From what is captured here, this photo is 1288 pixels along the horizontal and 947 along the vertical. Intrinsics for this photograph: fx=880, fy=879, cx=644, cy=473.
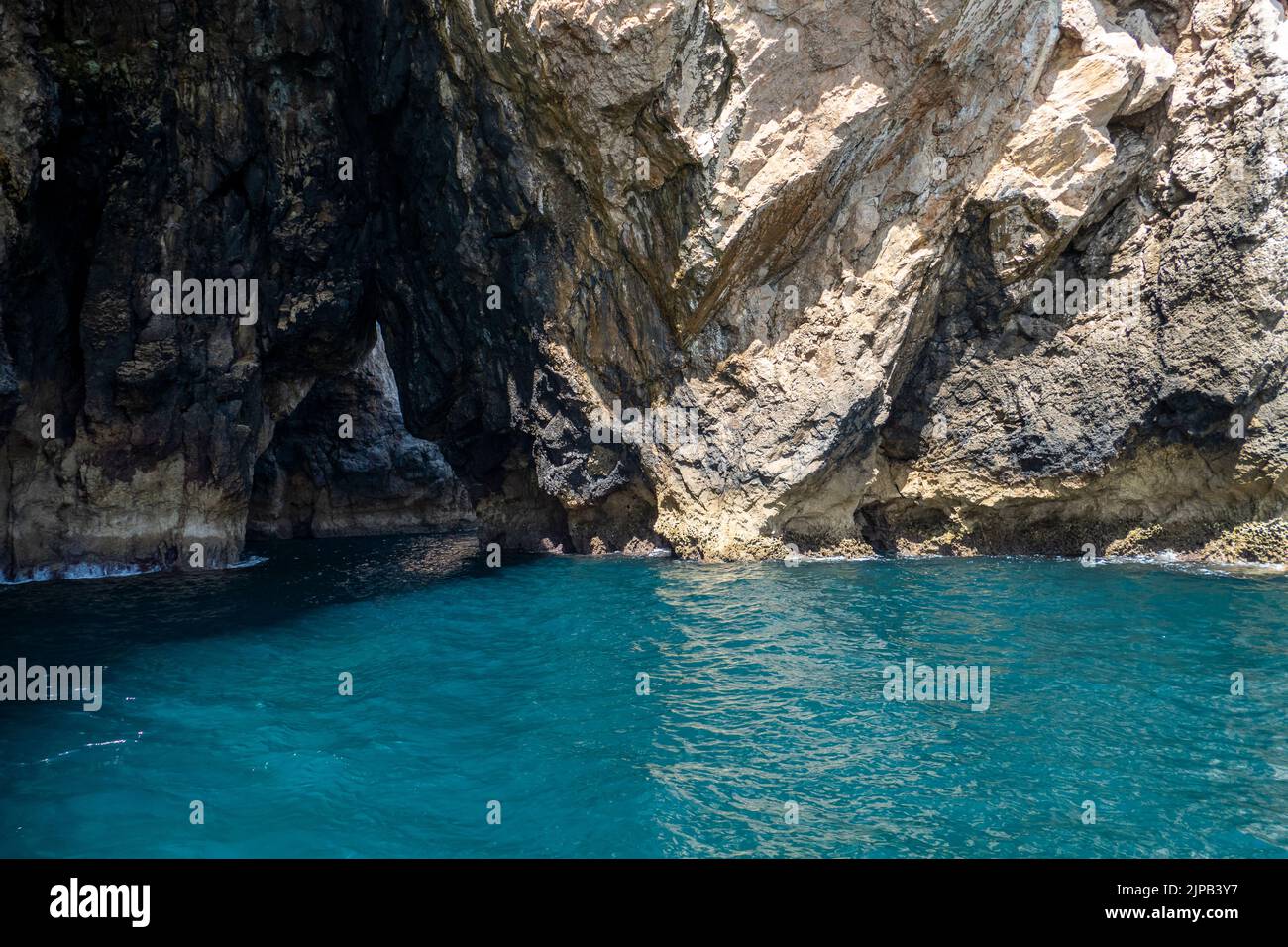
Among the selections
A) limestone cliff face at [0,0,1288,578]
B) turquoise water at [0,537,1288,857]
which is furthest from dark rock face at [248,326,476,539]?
turquoise water at [0,537,1288,857]

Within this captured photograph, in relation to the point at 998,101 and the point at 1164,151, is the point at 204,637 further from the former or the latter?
the point at 1164,151

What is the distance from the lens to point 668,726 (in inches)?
408

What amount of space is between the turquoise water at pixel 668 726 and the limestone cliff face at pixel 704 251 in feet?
13.9

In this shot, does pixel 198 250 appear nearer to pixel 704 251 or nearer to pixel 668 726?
pixel 704 251

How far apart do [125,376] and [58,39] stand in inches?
286

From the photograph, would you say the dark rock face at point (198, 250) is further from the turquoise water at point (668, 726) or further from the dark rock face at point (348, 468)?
the dark rock face at point (348, 468)

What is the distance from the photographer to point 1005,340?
21.3 metres

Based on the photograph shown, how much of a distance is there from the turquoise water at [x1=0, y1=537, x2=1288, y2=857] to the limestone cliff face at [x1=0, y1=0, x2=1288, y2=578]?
4.22 metres

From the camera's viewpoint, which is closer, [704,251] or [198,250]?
[704,251]

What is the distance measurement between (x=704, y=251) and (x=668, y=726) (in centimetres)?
1255

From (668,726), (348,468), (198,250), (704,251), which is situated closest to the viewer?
(668,726)

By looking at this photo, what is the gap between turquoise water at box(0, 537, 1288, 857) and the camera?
25.5 feet

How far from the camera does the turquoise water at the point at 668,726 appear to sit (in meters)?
7.79

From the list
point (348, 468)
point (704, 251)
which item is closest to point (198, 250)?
point (348, 468)
